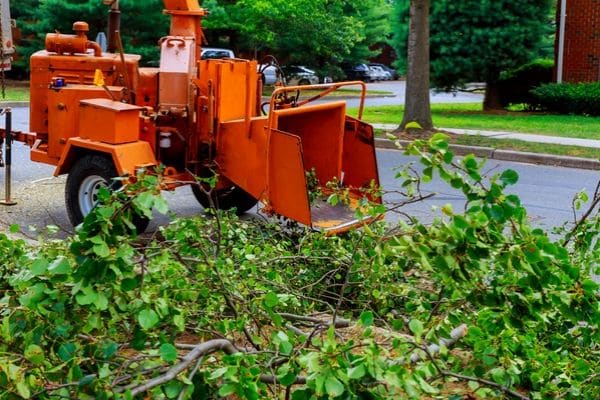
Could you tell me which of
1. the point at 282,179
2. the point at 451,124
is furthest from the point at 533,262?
the point at 451,124

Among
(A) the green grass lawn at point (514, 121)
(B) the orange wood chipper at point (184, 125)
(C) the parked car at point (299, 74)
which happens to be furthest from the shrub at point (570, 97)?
(C) the parked car at point (299, 74)

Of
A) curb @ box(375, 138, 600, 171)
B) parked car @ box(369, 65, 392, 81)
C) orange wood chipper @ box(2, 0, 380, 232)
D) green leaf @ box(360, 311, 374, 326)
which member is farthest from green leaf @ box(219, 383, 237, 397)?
parked car @ box(369, 65, 392, 81)

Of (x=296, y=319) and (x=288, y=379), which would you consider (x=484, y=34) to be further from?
(x=288, y=379)

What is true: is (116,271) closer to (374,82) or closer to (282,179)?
(282,179)

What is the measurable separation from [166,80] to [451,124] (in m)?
13.2

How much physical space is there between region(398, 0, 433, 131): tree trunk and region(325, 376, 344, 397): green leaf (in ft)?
51.5

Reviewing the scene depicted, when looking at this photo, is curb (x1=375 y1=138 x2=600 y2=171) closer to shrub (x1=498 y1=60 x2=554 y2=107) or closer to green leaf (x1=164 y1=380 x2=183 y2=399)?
green leaf (x1=164 y1=380 x2=183 y2=399)

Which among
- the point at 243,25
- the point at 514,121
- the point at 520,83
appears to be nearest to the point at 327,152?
the point at 514,121

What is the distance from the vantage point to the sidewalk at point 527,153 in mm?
15305

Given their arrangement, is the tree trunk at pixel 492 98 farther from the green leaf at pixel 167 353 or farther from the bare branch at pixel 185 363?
the green leaf at pixel 167 353

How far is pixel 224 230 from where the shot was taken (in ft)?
17.8

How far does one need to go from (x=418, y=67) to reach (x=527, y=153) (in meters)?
3.42

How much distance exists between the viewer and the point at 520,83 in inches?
1170

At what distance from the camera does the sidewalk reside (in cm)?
1530
